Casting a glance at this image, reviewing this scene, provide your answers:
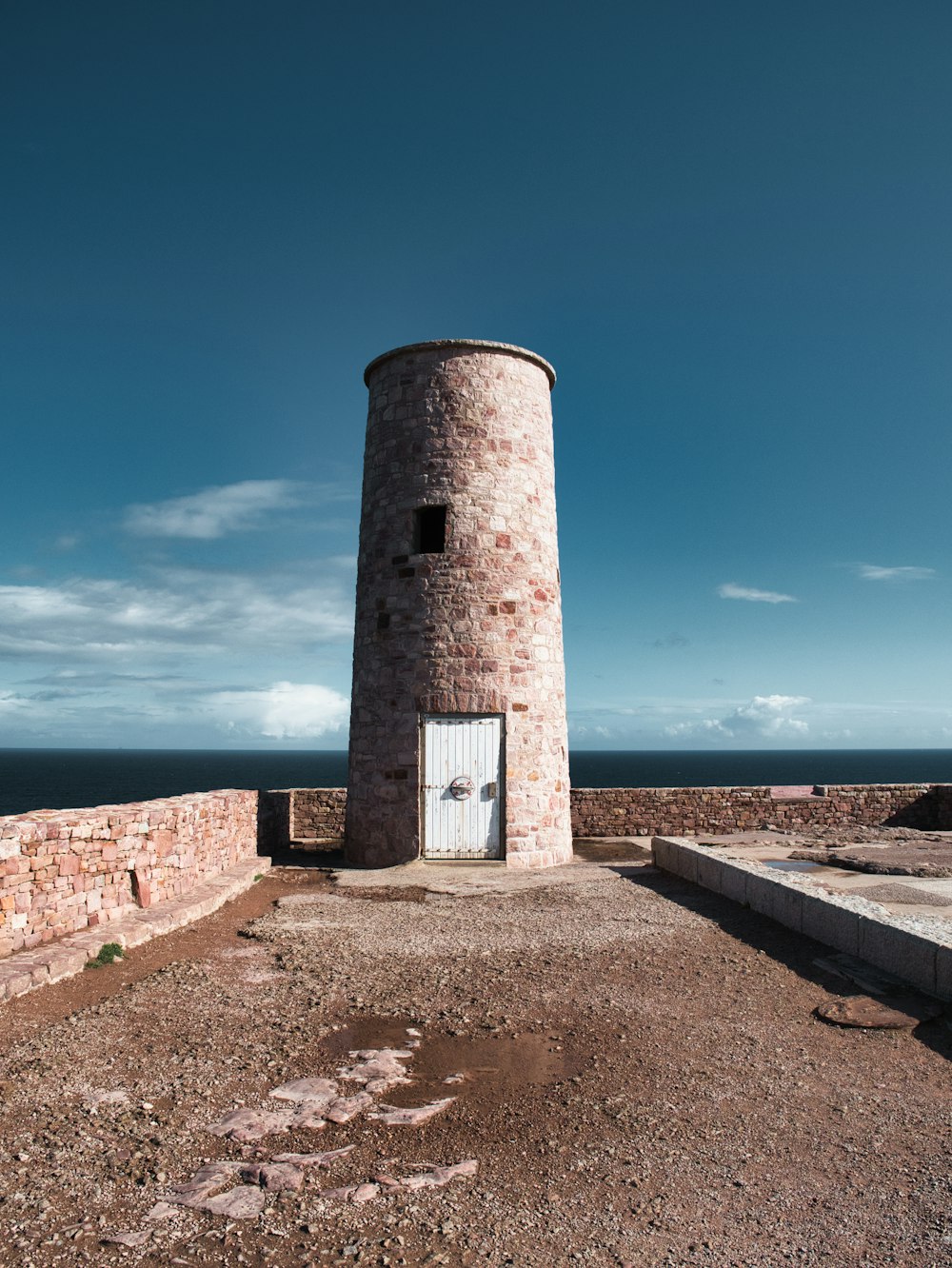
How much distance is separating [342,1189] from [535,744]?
999cm

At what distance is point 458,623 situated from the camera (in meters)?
13.4

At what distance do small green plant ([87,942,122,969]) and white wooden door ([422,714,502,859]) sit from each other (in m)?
6.10

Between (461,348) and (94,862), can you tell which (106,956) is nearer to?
(94,862)

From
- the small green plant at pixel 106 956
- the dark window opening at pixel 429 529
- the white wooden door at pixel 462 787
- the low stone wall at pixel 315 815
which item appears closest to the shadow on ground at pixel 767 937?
the white wooden door at pixel 462 787

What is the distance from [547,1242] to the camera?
335cm

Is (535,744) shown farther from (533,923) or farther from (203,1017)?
(203,1017)

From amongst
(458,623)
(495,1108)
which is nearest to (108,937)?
(495,1108)

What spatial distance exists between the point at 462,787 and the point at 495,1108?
860 cm

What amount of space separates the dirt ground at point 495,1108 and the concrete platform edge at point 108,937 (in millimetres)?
166

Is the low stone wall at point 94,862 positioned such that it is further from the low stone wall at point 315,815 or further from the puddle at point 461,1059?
the low stone wall at point 315,815

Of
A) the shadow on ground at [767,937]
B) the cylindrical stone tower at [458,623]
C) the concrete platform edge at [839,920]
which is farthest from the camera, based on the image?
the cylindrical stone tower at [458,623]

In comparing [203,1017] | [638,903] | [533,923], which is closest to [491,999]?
[203,1017]

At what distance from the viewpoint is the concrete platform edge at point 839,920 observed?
6.23 meters

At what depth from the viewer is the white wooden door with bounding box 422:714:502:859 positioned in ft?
43.0
